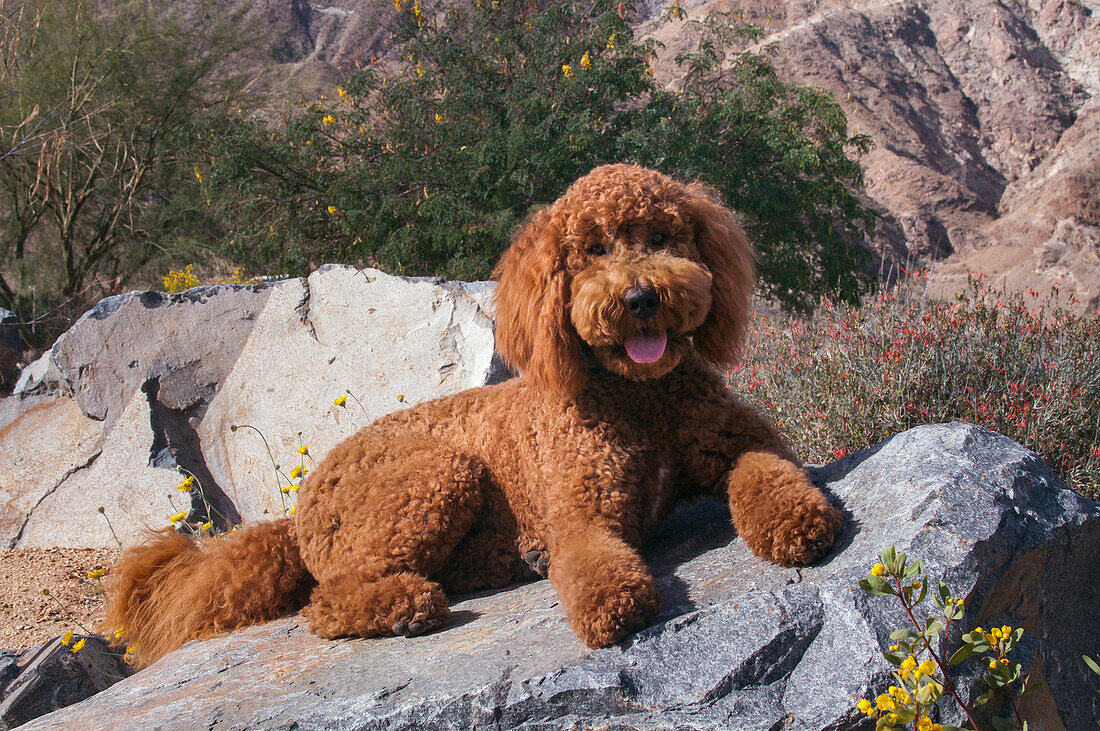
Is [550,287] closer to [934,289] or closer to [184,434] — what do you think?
[184,434]

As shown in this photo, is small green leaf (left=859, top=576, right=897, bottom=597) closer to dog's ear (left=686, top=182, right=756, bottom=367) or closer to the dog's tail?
dog's ear (left=686, top=182, right=756, bottom=367)

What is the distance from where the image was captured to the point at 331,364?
5.07 metres

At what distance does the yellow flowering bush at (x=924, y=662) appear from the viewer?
160 centimetres

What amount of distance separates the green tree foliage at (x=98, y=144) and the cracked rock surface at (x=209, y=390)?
4407mm

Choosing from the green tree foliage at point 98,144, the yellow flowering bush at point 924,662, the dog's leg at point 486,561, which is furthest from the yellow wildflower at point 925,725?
the green tree foliage at point 98,144

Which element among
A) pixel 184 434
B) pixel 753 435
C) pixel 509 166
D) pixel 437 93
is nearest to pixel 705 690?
pixel 753 435

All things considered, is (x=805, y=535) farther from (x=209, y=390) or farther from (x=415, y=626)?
(x=209, y=390)

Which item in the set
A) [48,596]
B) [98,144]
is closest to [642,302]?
[48,596]

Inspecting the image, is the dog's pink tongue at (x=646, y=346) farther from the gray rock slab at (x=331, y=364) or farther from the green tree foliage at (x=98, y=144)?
the green tree foliage at (x=98, y=144)

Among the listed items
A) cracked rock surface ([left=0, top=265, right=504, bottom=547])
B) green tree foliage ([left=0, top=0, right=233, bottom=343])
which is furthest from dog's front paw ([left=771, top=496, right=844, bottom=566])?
green tree foliage ([left=0, top=0, right=233, bottom=343])

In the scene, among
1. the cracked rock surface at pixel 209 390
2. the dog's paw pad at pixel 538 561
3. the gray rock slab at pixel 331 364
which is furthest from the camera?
the cracked rock surface at pixel 209 390

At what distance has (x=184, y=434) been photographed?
5.46 metres

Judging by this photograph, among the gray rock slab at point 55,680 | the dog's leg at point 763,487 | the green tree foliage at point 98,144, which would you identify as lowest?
the gray rock slab at point 55,680

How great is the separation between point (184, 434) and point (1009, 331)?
5.08m
